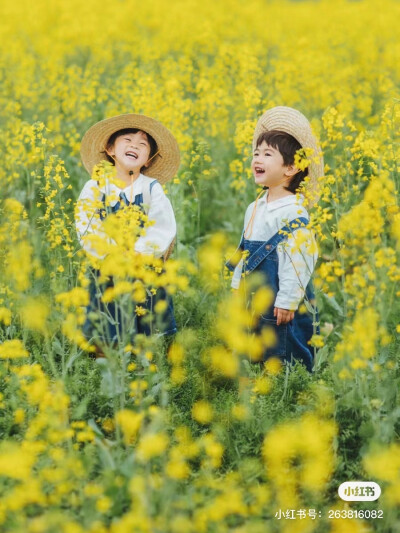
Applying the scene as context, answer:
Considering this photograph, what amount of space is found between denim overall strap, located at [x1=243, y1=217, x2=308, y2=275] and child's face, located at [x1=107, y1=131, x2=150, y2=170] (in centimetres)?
79

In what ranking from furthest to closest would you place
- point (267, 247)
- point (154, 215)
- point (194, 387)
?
point (154, 215) < point (267, 247) < point (194, 387)

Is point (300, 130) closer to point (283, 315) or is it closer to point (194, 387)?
point (283, 315)

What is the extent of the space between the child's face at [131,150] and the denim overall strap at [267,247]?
31.2 inches

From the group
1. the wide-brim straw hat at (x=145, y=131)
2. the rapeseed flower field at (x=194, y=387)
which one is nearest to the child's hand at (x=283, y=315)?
the rapeseed flower field at (x=194, y=387)

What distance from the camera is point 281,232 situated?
3.47 meters

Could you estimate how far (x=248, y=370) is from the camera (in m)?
3.37

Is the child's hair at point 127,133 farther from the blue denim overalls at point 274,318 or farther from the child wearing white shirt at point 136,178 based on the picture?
the blue denim overalls at point 274,318

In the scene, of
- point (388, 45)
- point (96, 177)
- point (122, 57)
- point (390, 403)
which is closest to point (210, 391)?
point (390, 403)

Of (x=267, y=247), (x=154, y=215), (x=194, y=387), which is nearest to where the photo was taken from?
(x=194, y=387)

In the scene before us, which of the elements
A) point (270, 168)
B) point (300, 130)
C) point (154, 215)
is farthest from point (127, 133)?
point (300, 130)

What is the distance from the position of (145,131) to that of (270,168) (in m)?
0.72

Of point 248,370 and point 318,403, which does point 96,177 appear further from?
point 318,403

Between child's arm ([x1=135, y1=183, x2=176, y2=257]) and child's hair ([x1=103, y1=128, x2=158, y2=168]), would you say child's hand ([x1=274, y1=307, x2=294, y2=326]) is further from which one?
child's hair ([x1=103, y1=128, x2=158, y2=168])

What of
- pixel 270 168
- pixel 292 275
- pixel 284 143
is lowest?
pixel 292 275
